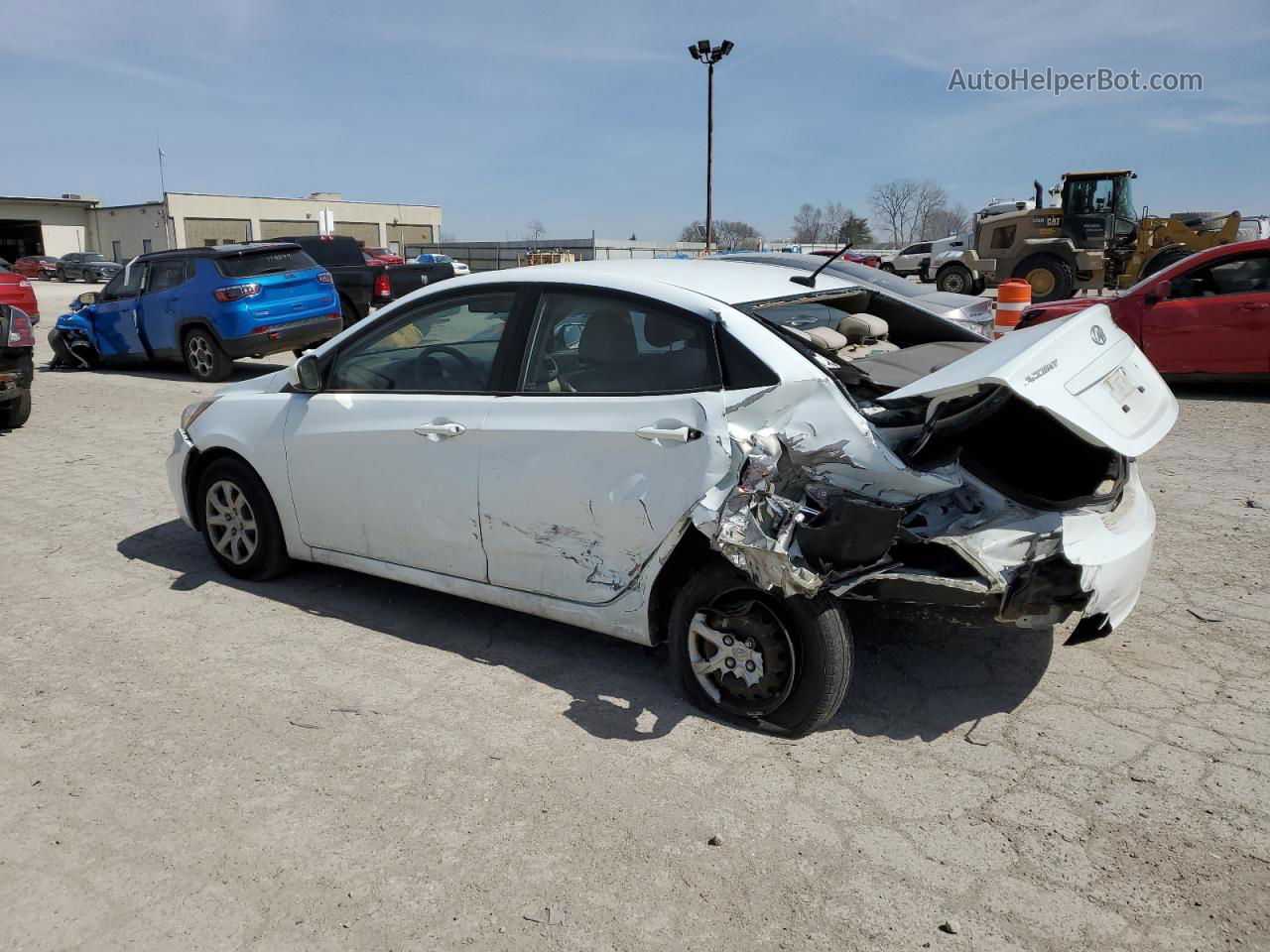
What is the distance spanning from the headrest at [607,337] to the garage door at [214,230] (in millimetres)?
66102

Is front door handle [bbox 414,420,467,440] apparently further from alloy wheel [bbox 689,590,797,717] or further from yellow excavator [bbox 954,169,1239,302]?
yellow excavator [bbox 954,169,1239,302]

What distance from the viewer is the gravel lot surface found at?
8.25ft

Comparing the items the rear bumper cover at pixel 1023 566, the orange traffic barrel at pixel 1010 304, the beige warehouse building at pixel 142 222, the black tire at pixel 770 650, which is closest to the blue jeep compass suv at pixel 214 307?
the orange traffic barrel at pixel 1010 304

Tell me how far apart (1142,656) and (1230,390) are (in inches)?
300

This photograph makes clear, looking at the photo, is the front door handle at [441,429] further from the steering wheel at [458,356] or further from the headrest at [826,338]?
the headrest at [826,338]

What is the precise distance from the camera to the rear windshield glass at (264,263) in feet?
40.3

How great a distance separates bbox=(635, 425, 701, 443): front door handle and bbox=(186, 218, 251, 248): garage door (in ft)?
219

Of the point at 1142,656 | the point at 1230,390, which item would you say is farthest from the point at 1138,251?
the point at 1142,656

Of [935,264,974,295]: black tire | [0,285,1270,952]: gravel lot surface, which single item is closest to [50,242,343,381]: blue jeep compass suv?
[0,285,1270,952]: gravel lot surface

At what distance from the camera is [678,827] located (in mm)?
2885

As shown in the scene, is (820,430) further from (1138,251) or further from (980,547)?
(1138,251)

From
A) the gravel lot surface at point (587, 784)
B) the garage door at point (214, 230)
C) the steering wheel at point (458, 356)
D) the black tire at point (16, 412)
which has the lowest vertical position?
the gravel lot surface at point (587, 784)

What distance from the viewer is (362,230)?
74.4m

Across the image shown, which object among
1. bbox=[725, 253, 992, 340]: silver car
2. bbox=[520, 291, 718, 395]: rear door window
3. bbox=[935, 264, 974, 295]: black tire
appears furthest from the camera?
bbox=[935, 264, 974, 295]: black tire
